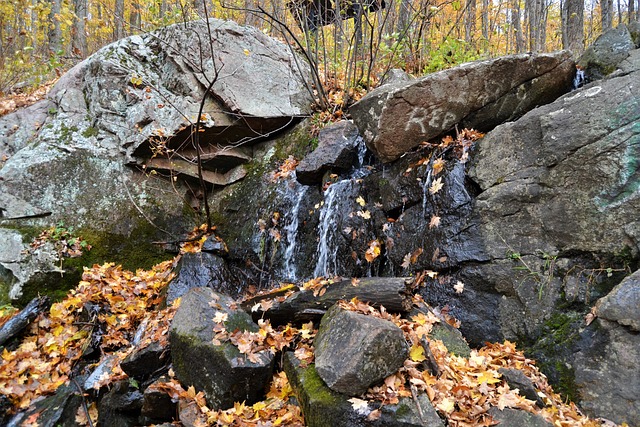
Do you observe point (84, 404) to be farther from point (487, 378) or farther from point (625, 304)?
point (625, 304)

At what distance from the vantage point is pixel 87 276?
6250mm

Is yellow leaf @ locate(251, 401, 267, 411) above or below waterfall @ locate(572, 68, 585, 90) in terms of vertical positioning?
below

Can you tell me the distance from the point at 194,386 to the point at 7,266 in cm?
471

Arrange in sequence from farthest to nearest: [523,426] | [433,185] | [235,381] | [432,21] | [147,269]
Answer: [432,21] → [147,269] → [433,185] → [235,381] → [523,426]

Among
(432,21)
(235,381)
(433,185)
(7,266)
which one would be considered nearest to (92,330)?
(7,266)

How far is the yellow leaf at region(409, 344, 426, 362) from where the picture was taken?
327 centimetres

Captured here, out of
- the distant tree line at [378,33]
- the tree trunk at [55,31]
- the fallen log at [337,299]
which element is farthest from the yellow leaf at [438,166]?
the tree trunk at [55,31]

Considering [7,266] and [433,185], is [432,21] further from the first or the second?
[7,266]

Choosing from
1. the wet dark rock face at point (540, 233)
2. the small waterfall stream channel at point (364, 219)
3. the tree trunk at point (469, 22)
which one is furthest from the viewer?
the tree trunk at point (469, 22)

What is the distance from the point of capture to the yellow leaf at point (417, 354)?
3271 millimetres

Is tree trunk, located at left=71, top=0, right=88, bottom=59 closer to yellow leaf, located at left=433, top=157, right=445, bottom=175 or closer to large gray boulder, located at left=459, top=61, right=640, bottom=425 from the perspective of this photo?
yellow leaf, located at left=433, top=157, right=445, bottom=175

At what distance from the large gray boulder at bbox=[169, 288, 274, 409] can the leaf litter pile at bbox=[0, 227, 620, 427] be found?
70mm

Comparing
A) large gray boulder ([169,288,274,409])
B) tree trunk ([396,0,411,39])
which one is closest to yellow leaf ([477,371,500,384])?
large gray boulder ([169,288,274,409])

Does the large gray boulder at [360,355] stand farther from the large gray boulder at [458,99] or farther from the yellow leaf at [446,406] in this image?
the large gray boulder at [458,99]
